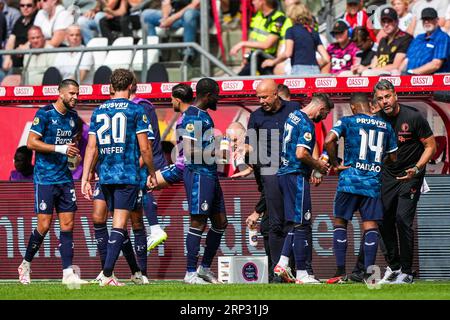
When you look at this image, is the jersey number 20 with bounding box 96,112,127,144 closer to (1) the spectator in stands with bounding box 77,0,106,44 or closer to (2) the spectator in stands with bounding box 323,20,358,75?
(2) the spectator in stands with bounding box 323,20,358,75

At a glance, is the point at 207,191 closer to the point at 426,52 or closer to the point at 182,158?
the point at 182,158

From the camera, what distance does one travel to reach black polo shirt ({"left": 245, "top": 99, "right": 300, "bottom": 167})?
47.0 ft

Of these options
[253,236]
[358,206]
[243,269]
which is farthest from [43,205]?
[358,206]

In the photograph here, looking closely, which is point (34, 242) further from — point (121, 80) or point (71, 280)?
point (121, 80)

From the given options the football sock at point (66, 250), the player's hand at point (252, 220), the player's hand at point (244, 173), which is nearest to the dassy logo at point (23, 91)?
the player's hand at point (244, 173)

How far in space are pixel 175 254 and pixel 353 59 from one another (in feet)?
16.0

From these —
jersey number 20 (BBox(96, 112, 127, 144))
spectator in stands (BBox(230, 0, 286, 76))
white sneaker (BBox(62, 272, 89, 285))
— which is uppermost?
spectator in stands (BBox(230, 0, 286, 76))

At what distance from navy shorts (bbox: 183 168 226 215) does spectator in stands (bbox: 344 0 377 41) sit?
21.1ft

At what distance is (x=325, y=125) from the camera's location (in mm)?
16500

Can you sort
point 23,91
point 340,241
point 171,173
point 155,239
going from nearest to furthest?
point 340,241, point 155,239, point 171,173, point 23,91

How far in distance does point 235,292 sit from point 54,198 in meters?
3.17

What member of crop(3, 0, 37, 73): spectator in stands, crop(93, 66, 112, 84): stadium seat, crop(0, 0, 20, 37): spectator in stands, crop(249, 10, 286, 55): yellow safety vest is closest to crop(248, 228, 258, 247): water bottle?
crop(93, 66, 112, 84): stadium seat

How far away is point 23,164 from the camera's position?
57.6ft

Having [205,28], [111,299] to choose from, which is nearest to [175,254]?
[111,299]
